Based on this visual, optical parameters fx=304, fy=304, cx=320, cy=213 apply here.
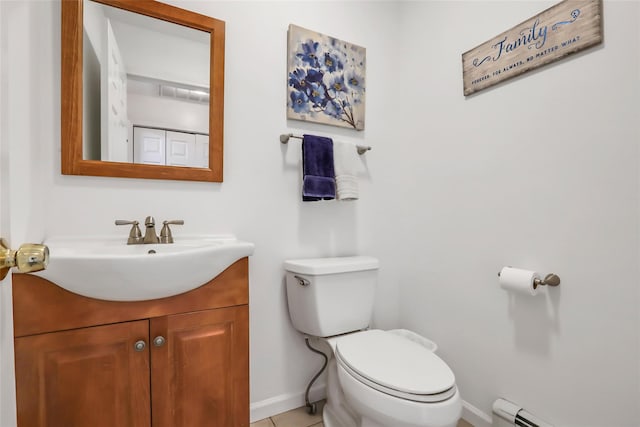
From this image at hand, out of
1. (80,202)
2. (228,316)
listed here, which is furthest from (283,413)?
(80,202)

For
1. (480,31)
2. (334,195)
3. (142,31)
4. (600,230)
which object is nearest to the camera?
(600,230)

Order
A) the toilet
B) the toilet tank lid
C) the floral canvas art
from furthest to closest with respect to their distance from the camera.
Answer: the floral canvas art < the toilet tank lid < the toilet

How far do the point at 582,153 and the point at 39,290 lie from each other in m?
1.74

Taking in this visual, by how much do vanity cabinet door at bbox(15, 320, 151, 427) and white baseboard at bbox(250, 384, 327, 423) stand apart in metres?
0.58

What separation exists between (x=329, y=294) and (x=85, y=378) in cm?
87

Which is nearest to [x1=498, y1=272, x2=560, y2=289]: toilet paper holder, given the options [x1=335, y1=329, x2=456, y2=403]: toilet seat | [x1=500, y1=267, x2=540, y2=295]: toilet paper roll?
[x1=500, y1=267, x2=540, y2=295]: toilet paper roll

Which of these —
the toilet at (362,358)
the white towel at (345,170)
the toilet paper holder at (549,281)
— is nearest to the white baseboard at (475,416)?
the toilet at (362,358)

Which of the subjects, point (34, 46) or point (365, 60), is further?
point (365, 60)

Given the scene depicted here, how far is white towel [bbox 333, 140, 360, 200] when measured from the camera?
150 centimetres

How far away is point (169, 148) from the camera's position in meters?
1.26

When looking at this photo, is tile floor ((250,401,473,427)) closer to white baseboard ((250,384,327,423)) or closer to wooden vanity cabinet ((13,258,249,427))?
white baseboard ((250,384,327,423))

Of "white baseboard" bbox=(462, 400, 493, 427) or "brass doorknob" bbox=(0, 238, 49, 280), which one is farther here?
"white baseboard" bbox=(462, 400, 493, 427)

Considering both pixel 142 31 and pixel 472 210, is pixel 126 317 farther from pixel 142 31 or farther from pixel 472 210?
pixel 472 210

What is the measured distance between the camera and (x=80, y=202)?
1.13 metres
